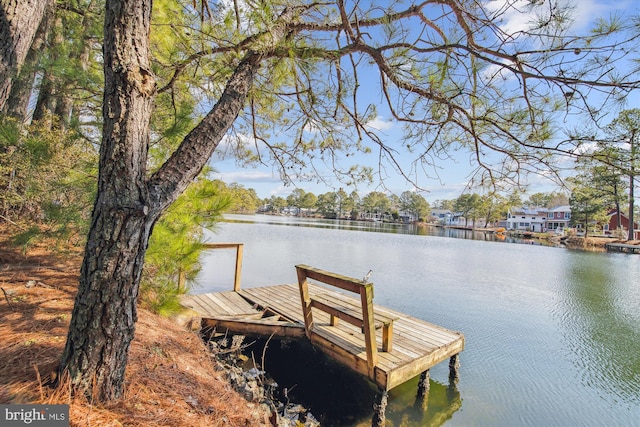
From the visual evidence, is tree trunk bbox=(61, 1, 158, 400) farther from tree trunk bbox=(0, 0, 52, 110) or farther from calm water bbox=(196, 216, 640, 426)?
Answer: calm water bbox=(196, 216, 640, 426)

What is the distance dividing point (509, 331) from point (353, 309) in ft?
13.1

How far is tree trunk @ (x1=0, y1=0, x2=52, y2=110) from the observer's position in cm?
129

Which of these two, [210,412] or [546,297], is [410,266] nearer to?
[546,297]

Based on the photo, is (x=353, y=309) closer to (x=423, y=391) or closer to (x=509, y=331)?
(x=423, y=391)

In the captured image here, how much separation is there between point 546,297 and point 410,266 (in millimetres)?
4039

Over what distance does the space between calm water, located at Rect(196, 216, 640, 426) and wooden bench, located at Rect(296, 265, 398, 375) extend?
31.3 inches

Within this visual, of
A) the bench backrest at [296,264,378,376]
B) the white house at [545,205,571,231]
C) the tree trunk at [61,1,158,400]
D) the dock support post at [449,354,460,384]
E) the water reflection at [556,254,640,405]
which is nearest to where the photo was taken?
the tree trunk at [61,1,158,400]

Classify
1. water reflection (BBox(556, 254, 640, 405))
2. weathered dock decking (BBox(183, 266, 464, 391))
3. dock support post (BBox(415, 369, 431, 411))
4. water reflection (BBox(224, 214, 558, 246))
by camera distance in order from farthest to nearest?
water reflection (BBox(224, 214, 558, 246)) < water reflection (BBox(556, 254, 640, 405)) < dock support post (BBox(415, 369, 431, 411)) < weathered dock decking (BBox(183, 266, 464, 391))

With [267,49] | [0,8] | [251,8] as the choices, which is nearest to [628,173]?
[267,49]

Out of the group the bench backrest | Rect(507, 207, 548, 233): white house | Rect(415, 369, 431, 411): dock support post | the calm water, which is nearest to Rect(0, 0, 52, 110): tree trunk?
the calm water

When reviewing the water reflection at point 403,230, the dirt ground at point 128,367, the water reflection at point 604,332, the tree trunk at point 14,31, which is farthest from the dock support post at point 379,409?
the water reflection at point 403,230

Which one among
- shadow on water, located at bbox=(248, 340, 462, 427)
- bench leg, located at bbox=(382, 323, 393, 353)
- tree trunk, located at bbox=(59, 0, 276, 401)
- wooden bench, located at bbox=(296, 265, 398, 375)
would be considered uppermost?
tree trunk, located at bbox=(59, 0, 276, 401)

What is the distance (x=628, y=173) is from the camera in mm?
1470

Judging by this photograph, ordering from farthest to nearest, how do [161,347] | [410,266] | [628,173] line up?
→ [410,266]
[161,347]
[628,173]
